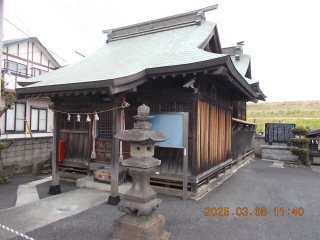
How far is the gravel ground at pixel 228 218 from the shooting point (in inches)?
174

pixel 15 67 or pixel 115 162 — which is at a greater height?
pixel 15 67

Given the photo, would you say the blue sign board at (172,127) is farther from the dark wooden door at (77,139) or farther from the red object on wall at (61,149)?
the red object on wall at (61,149)

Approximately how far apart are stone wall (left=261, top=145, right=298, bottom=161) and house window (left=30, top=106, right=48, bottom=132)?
1652 centimetres

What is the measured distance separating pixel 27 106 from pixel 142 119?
15011 millimetres

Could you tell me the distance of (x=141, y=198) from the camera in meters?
4.12

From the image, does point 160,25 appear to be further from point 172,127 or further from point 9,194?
point 9,194

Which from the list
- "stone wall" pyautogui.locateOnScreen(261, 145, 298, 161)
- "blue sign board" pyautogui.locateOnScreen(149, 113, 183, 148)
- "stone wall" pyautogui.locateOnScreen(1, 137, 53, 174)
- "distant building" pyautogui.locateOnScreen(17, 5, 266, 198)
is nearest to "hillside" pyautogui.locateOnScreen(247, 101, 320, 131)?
"stone wall" pyautogui.locateOnScreen(261, 145, 298, 161)

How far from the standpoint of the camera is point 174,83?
6.85 metres

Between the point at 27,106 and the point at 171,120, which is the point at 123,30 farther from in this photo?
the point at 27,106

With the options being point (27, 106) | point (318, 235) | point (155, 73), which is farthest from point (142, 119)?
point (27, 106)

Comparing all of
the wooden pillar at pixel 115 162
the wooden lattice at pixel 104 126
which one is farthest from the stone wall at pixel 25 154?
the wooden pillar at pixel 115 162

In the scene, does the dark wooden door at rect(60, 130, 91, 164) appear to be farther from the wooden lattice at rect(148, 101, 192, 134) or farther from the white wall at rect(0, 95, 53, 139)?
the white wall at rect(0, 95, 53, 139)

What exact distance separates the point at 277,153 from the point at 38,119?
17.4 m

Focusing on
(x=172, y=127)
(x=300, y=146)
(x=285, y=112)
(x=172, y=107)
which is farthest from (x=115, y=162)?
(x=285, y=112)
